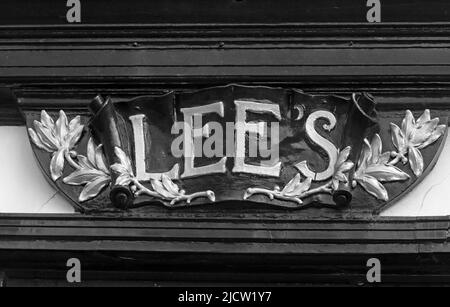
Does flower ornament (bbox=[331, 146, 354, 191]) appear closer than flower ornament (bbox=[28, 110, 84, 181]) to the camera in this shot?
Yes

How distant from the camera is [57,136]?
15.8 ft

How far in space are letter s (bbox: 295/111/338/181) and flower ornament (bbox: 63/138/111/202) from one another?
26.8 inches

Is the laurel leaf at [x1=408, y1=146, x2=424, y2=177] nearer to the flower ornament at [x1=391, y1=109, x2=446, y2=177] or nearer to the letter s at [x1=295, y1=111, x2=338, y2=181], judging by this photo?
the flower ornament at [x1=391, y1=109, x2=446, y2=177]

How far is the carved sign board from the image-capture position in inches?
185

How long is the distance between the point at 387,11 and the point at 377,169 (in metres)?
0.58

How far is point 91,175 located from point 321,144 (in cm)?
81

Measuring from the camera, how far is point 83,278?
15.6 ft

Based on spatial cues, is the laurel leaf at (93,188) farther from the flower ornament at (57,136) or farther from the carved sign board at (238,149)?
the flower ornament at (57,136)

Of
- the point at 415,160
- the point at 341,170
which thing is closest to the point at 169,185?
the point at 341,170

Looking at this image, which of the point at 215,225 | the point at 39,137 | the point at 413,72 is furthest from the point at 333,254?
the point at 39,137

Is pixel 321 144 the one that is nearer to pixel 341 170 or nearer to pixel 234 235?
pixel 341 170

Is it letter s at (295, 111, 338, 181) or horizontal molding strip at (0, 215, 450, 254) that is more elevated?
letter s at (295, 111, 338, 181)

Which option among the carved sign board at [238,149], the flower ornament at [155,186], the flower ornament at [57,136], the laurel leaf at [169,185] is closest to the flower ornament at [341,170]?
the carved sign board at [238,149]

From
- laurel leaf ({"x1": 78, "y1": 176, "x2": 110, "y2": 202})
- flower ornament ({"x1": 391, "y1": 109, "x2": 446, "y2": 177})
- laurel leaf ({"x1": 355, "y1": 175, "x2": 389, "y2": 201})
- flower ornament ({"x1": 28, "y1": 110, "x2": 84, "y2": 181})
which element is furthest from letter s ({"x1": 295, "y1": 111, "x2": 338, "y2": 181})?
flower ornament ({"x1": 28, "y1": 110, "x2": 84, "y2": 181})
